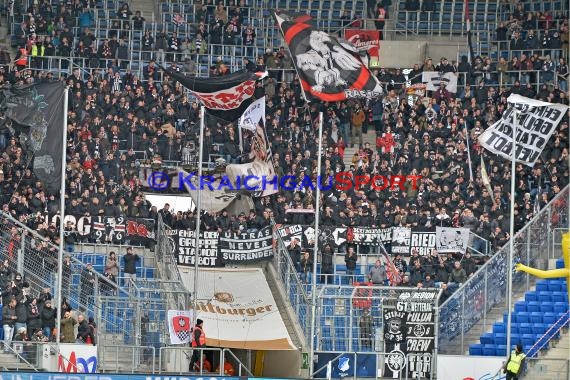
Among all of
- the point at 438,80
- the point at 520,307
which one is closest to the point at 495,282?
the point at 520,307

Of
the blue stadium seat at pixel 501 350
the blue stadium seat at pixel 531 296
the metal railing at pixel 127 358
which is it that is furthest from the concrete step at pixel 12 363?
the blue stadium seat at pixel 531 296

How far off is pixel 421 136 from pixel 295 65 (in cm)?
441

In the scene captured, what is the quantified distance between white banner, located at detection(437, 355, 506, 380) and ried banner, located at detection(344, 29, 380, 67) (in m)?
19.3

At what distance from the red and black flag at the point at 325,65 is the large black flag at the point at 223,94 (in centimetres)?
472

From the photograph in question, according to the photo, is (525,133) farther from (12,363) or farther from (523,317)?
(12,363)

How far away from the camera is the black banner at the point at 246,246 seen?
50031 millimetres

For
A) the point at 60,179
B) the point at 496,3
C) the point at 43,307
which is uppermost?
the point at 496,3

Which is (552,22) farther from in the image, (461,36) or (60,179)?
(60,179)

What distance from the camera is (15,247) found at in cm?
4572

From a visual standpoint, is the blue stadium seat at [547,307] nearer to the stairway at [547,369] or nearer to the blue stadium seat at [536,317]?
the blue stadium seat at [536,317]

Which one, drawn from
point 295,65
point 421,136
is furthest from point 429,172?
point 295,65

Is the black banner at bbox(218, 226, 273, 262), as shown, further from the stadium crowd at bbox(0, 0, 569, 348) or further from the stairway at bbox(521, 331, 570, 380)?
the stairway at bbox(521, 331, 570, 380)

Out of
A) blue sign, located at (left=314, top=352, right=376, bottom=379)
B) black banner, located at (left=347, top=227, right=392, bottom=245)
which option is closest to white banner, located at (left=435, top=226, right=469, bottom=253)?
black banner, located at (left=347, top=227, right=392, bottom=245)

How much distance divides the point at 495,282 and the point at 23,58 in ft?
59.2
